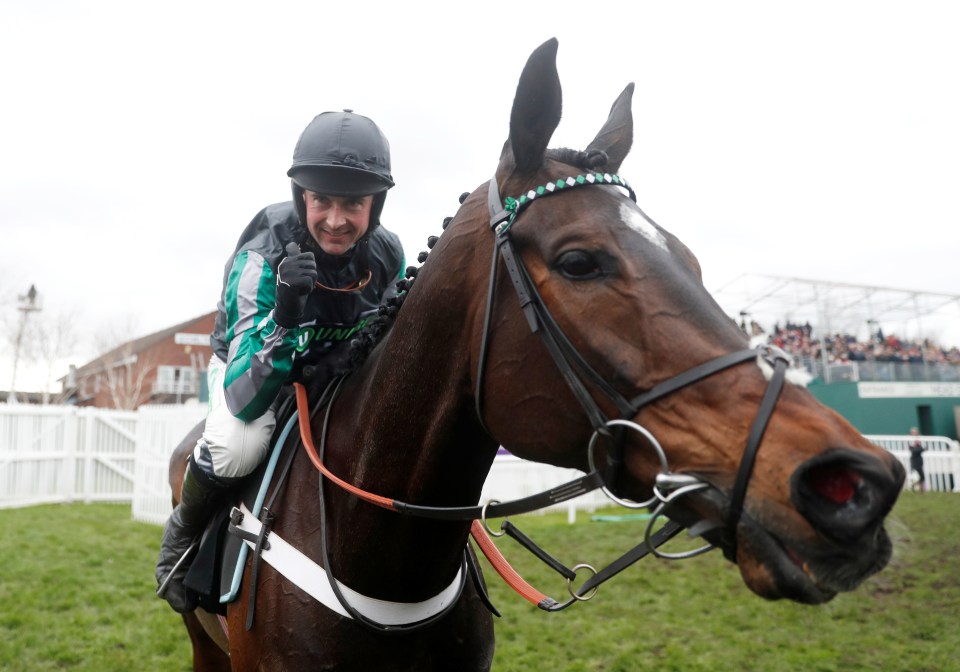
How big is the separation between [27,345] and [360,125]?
4017cm

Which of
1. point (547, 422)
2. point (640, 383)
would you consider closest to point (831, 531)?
point (640, 383)

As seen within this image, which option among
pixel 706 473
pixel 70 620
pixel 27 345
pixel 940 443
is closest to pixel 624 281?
pixel 706 473

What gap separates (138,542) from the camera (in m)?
10.9

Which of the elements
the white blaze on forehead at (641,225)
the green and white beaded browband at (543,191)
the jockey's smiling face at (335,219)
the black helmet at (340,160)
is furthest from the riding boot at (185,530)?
the white blaze on forehead at (641,225)

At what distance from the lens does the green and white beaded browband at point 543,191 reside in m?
2.06

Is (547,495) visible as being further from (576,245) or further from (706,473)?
(576,245)

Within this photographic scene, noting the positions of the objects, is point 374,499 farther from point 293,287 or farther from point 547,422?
point 293,287

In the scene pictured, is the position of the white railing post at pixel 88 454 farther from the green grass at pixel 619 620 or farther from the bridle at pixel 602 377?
the bridle at pixel 602 377

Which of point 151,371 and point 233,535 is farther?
point 151,371

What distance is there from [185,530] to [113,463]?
14469 millimetres

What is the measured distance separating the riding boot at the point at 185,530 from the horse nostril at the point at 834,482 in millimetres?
2334

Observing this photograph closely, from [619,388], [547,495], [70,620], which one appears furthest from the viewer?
[70,620]

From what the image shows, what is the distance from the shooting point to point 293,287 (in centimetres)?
264

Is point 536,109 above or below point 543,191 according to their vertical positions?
above
